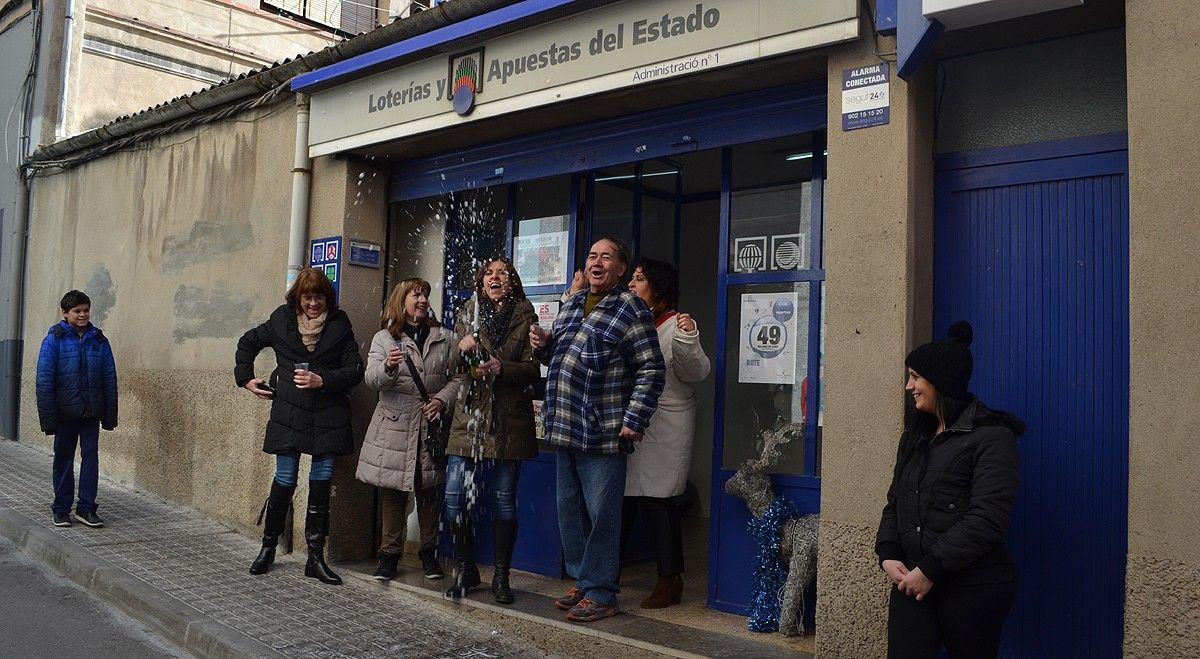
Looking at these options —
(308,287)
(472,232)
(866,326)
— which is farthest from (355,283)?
(866,326)

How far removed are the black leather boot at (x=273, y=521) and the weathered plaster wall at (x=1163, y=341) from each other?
5.06 m

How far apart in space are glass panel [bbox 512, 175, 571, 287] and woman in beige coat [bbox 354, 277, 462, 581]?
0.81 metres

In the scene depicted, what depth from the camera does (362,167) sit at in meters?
7.50

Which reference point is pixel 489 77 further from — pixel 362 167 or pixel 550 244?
pixel 362 167

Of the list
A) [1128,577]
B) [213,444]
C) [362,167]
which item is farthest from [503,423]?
[213,444]

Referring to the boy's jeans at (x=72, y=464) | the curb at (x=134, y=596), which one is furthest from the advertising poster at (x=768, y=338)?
the boy's jeans at (x=72, y=464)

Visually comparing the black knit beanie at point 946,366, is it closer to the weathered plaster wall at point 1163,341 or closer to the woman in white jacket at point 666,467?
the weathered plaster wall at point 1163,341

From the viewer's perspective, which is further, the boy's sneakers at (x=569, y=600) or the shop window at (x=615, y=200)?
the shop window at (x=615, y=200)

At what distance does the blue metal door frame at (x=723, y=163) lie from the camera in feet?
17.3

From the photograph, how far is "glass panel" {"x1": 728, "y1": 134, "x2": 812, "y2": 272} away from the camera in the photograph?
17.9 ft

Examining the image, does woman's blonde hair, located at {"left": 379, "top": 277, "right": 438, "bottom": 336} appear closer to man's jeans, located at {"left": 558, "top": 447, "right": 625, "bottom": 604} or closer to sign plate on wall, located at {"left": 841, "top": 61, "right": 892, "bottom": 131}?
man's jeans, located at {"left": 558, "top": 447, "right": 625, "bottom": 604}

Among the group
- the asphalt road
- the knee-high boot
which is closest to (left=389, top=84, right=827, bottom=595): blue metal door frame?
the knee-high boot

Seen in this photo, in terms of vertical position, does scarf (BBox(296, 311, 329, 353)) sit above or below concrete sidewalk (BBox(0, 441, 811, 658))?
above

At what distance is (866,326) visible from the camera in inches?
176
